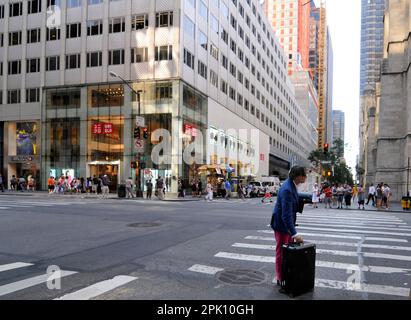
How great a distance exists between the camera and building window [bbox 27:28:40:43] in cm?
4291

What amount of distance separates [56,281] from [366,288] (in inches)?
194

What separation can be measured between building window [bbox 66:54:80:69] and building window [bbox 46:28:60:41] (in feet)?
9.31

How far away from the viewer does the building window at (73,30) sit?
1618 inches

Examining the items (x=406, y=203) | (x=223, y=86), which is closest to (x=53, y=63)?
(x=223, y=86)

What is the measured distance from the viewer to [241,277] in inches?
254

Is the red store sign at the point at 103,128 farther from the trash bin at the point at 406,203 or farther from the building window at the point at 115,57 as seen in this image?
the trash bin at the point at 406,203

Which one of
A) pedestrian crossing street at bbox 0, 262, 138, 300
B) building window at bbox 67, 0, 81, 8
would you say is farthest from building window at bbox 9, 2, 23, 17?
pedestrian crossing street at bbox 0, 262, 138, 300

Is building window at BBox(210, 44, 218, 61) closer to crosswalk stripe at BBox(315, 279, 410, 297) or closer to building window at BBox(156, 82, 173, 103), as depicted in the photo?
building window at BBox(156, 82, 173, 103)

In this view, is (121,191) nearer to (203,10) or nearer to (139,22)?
(139,22)

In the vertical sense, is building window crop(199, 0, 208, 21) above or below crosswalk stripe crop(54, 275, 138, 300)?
above

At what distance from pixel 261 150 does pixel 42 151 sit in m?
37.9

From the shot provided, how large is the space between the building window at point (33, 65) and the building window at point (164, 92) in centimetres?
1533

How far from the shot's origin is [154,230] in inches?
457

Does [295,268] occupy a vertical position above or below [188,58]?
below
